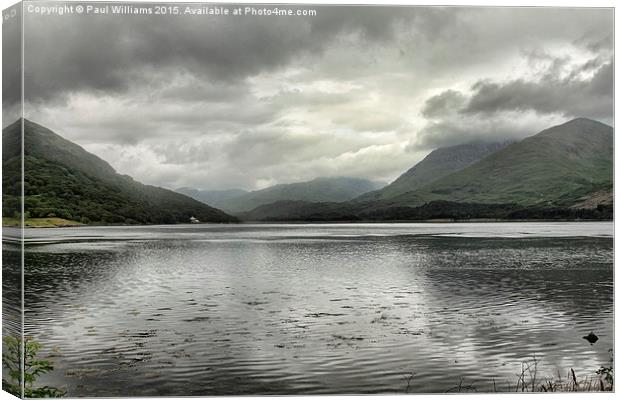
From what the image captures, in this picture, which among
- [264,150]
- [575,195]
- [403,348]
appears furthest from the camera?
[575,195]

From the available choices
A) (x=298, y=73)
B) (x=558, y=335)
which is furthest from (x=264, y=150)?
(x=558, y=335)

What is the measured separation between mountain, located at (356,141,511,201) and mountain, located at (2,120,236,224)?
16.4 ft

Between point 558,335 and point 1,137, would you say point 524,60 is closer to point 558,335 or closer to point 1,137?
point 558,335

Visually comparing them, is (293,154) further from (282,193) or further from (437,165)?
(437,165)

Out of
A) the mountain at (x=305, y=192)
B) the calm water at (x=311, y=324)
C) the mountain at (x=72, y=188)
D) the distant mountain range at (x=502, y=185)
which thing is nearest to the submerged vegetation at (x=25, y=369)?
the calm water at (x=311, y=324)

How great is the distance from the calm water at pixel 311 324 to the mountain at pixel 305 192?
8.10 feet

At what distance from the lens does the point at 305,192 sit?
19.2 m

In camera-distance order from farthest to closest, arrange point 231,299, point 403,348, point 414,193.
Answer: point 231,299
point 414,193
point 403,348

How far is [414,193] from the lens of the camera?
21.5 metres

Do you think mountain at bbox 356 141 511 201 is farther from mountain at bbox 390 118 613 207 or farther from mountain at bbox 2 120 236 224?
mountain at bbox 2 120 236 224

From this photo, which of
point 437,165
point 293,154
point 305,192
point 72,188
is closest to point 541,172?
point 437,165

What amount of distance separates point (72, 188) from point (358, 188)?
27.9 feet

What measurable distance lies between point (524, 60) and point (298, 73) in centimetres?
577

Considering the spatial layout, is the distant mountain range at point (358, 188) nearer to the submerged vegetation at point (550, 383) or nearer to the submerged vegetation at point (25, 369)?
the submerged vegetation at point (25, 369)
